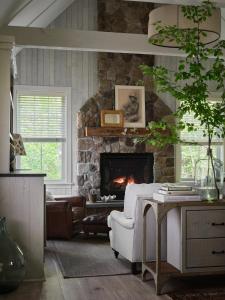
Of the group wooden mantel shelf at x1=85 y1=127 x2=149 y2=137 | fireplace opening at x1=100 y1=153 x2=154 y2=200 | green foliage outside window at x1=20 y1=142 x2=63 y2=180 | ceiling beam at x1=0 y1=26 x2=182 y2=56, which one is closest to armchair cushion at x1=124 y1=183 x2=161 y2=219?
ceiling beam at x1=0 y1=26 x2=182 y2=56

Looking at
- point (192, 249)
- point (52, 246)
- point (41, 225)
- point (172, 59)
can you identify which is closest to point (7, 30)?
point (41, 225)

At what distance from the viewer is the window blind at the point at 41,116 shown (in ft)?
26.9

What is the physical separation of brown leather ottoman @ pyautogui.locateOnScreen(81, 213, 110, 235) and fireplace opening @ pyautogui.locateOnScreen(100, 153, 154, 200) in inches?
69.6

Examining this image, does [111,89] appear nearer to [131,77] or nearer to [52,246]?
[131,77]

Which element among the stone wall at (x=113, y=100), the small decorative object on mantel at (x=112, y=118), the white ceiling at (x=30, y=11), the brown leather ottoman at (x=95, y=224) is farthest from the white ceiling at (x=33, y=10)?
the brown leather ottoman at (x=95, y=224)

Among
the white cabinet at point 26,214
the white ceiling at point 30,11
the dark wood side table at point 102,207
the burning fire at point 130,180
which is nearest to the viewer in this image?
the white cabinet at point 26,214

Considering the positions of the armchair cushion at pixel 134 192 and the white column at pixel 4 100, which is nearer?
the white column at pixel 4 100

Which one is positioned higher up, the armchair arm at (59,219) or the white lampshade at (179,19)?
the white lampshade at (179,19)

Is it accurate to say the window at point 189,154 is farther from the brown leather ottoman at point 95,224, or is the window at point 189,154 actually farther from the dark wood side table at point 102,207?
the brown leather ottoman at point 95,224

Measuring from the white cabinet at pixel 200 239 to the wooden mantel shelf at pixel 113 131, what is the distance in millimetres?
4192

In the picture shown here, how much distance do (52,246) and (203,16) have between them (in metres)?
3.70

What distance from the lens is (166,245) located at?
4.61 m

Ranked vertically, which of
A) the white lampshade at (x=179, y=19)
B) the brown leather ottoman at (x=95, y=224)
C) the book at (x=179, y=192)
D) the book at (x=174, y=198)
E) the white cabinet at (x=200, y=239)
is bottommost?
the brown leather ottoman at (x=95, y=224)

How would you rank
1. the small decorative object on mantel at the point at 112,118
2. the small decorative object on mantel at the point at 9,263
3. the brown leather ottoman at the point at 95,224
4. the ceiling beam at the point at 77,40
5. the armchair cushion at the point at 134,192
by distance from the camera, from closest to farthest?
the small decorative object on mantel at the point at 9,263
the armchair cushion at the point at 134,192
the ceiling beam at the point at 77,40
the brown leather ottoman at the point at 95,224
the small decorative object on mantel at the point at 112,118
